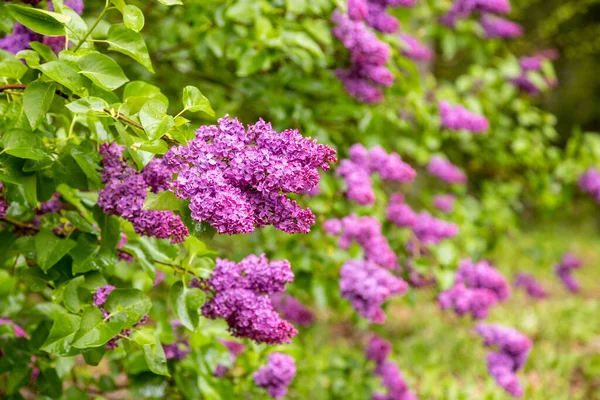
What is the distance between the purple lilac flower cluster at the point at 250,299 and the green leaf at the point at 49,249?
0.37 m

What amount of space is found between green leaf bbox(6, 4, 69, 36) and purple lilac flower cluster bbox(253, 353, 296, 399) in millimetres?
1309

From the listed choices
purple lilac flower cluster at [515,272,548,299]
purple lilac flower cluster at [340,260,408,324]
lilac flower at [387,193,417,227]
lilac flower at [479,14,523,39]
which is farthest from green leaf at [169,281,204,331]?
purple lilac flower cluster at [515,272,548,299]

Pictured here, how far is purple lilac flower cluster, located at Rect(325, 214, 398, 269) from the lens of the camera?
2438 millimetres

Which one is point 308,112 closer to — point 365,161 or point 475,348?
point 365,161

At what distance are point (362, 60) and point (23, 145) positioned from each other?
5.06ft

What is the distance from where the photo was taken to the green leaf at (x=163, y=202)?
119 centimetres

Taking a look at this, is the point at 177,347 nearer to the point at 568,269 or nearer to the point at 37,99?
the point at 37,99

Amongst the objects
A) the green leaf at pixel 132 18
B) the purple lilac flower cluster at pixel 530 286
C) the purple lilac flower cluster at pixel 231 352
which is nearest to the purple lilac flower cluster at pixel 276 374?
the purple lilac flower cluster at pixel 231 352

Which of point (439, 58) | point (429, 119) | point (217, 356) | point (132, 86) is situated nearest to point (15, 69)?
point (132, 86)

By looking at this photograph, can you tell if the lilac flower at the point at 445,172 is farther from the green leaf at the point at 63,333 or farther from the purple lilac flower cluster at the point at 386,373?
the green leaf at the point at 63,333

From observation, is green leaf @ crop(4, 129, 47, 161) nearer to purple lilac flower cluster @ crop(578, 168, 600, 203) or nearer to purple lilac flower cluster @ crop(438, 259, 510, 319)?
purple lilac flower cluster @ crop(438, 259, 510, 319)

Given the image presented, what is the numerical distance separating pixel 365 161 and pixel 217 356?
43.6 inches

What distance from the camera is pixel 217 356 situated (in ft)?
6.57

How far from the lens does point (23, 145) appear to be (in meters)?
1.30
